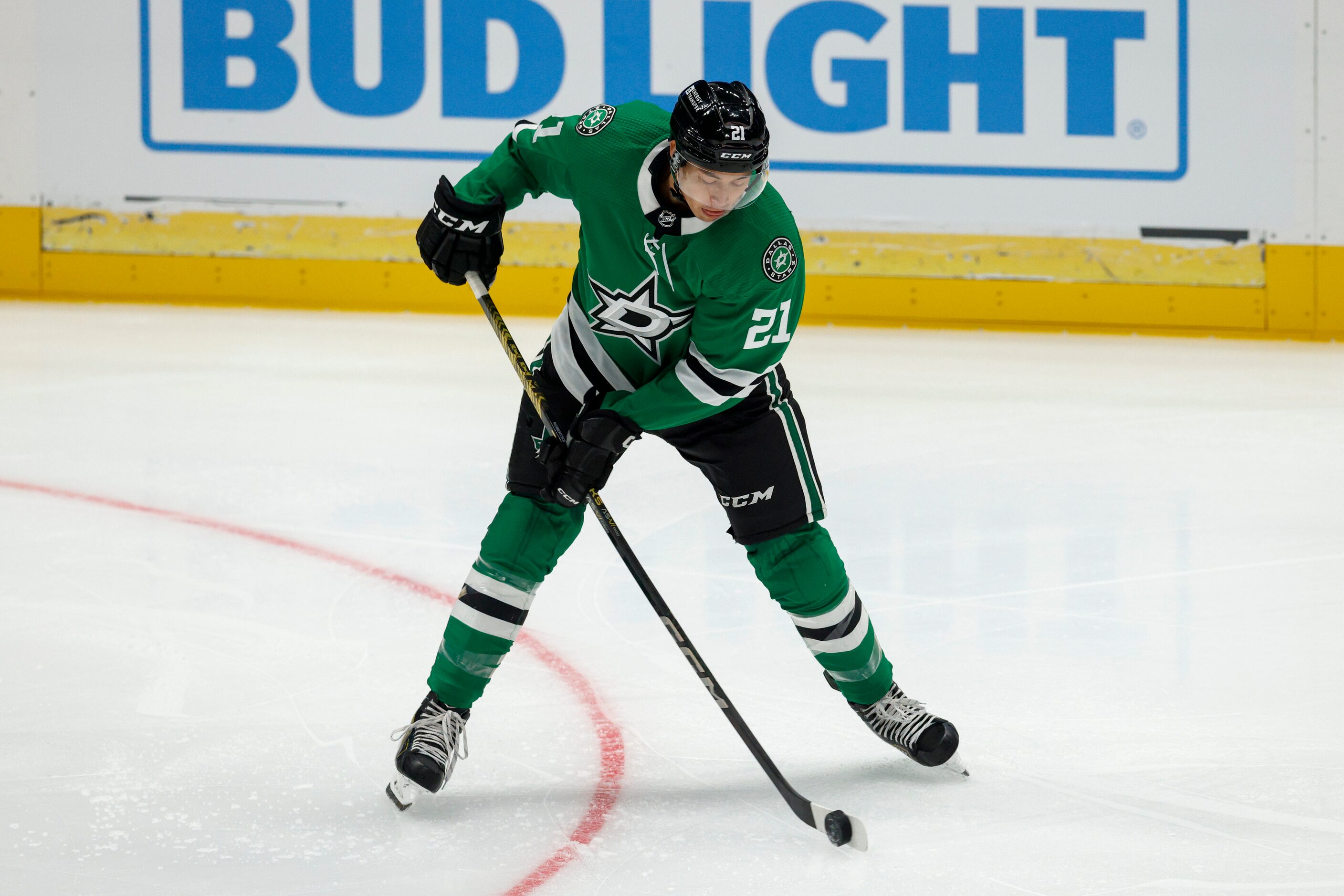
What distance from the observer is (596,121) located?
2.33 metres

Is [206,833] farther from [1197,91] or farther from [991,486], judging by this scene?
[1197,91]

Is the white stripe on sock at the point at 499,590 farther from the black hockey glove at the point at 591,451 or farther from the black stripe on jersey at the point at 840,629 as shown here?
the black stripe on jersey at the point at 840,629

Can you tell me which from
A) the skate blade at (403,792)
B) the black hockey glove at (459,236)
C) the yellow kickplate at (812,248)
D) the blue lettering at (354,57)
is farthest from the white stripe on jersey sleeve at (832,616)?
the blue lettering at (354,57)

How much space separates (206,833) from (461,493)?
2.08m

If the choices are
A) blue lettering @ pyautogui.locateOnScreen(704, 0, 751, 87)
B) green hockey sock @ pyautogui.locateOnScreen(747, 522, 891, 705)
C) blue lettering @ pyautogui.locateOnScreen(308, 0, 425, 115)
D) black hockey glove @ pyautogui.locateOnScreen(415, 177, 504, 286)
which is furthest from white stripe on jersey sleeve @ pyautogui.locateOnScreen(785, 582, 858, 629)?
blue lettering @ pyautogui.locateOnScreen(308, 0, 425, 115)

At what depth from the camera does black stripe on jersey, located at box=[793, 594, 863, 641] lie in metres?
2.42

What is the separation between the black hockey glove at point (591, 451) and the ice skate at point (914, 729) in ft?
1.87

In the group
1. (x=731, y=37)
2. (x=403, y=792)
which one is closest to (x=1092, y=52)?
(x=731, y=37)

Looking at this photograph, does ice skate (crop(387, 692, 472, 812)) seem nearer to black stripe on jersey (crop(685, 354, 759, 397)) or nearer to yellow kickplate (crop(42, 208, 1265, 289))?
black stripe on jersey (crop(685, 354, 759, 397))

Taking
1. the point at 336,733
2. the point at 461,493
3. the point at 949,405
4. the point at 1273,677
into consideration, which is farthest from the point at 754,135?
the point at 949,405

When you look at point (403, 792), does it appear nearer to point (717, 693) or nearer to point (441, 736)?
point (441, 736)

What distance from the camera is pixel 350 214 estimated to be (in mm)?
7785

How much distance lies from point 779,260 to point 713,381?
195 millimetres

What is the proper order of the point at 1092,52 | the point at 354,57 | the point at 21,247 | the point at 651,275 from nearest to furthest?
1. the point at 651,275
2. the point at 1092,52
3. the point at 354,57
4. the point at 21,247
